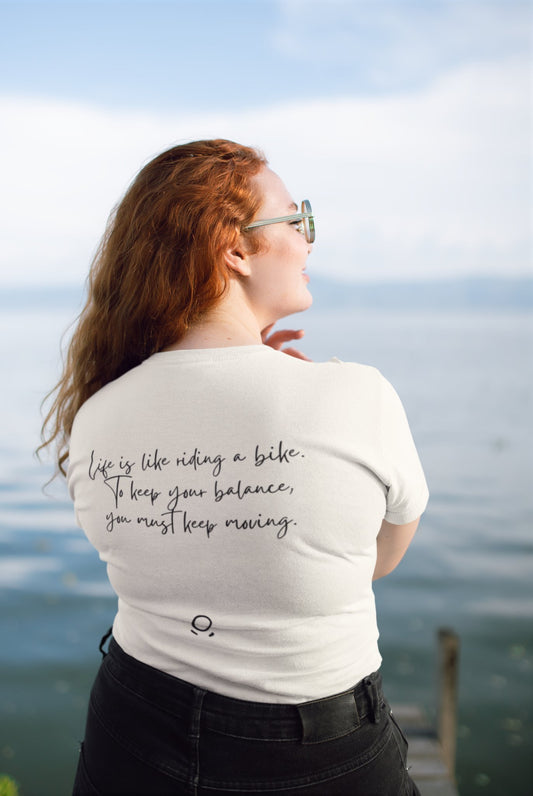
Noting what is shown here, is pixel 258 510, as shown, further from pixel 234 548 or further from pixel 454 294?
pixel 454 294

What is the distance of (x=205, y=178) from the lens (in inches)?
46.3

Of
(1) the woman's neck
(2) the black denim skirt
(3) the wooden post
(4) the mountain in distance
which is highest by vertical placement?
(1) the woman's neck

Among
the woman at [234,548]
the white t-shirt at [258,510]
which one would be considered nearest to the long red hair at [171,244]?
the woman at [234,548]

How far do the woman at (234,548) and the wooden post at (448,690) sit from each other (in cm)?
251

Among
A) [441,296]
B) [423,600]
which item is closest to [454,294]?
[441,296]

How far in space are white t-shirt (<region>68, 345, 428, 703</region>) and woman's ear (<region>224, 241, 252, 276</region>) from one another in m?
0.19

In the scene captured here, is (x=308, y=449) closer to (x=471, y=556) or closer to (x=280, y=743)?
(x=280, y=743)

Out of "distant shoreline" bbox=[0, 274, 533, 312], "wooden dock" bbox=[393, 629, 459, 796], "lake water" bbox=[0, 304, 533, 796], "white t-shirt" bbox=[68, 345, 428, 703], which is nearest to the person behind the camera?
"white t-shirt" bbox=[68, 345, 428, 703]

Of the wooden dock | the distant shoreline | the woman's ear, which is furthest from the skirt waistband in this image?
the distant shoreline

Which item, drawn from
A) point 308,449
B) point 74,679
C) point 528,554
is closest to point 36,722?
point 74,679

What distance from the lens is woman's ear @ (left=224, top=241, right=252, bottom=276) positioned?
46.1 inches

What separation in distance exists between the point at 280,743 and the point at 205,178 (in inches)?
32.8

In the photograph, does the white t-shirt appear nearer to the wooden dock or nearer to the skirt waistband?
the skirt waistband

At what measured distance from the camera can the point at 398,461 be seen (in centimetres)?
102
